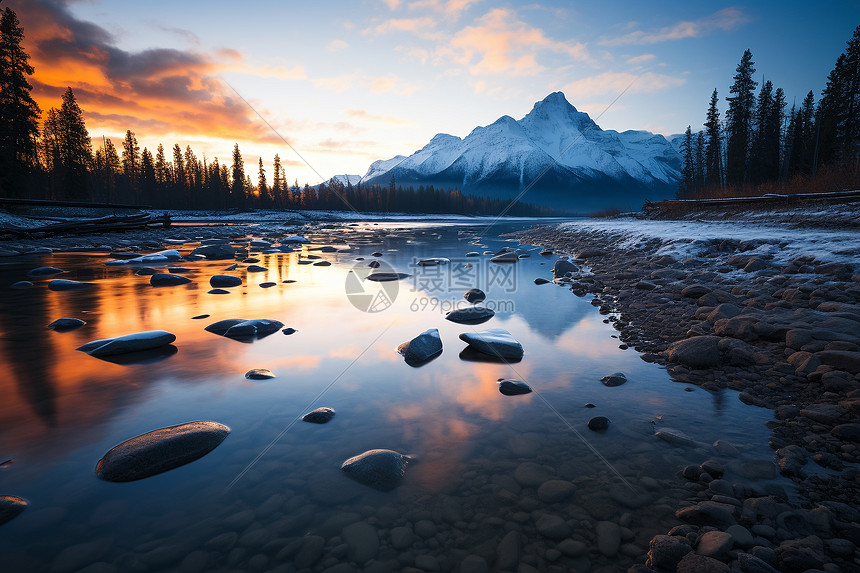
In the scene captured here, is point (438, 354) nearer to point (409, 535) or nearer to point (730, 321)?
point (409, 535)

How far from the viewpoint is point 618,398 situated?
4773mm

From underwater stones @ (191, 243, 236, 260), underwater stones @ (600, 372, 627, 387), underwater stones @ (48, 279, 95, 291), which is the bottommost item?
underwater stones @ (600, 372, 627, 387)

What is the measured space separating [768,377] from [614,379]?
1891 millimetres

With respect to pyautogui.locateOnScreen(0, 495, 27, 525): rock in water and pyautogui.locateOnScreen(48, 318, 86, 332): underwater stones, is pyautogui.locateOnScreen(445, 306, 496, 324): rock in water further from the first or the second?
pyautogui.locateOnScreen(48, 318, 86, 332): underwater stones

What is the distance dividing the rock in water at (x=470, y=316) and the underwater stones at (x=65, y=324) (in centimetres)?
832

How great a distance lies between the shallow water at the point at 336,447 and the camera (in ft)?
8.56

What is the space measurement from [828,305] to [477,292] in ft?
24.5

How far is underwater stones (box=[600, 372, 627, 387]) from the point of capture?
5188mm

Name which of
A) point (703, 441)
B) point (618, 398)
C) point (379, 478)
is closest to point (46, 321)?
point (379, 478)

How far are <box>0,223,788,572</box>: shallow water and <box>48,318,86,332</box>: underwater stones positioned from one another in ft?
0.87

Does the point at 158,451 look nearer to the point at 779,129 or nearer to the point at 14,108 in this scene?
the point at 14,108

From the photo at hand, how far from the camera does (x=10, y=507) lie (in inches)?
111
